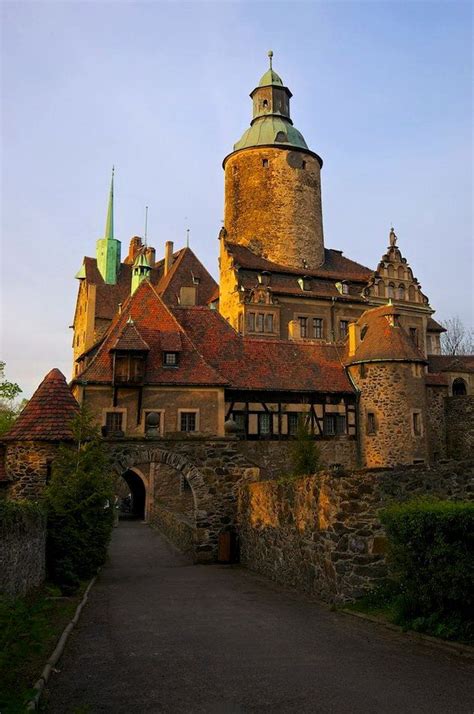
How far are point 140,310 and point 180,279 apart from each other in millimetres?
19859

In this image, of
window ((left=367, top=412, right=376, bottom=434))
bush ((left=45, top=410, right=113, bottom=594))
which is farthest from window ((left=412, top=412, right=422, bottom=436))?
bush ((left=45, top=410, right=113, bottom=594))

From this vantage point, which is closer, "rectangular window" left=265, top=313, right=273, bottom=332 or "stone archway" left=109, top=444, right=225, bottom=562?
"stone archway" left=109, top=444, right=225, bottom=562

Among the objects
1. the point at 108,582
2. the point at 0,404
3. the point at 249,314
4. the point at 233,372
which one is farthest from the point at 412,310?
the point at 0,404

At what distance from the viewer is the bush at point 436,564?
26.4ft

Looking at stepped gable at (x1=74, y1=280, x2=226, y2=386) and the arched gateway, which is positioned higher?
stepped gable at (x1=74, y1=280, x2=226, y2=386)

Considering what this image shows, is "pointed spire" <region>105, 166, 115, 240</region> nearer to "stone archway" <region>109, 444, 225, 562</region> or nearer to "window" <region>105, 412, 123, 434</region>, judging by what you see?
"window" <region>105, 412, 123, 434</region>

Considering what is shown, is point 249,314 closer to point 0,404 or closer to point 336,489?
point 336,489

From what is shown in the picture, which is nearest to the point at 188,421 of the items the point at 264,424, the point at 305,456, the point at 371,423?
the point at 264,424

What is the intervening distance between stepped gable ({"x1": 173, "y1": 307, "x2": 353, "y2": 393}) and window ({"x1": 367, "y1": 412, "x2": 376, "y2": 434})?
5.68 feet

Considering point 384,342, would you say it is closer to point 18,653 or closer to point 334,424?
point 334,424

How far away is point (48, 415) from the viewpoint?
61.4 ft

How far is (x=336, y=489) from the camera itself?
12047 millimetres

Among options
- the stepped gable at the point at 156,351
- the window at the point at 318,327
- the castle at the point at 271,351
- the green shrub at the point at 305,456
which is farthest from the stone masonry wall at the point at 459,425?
the stepped gable at the point at 156,351

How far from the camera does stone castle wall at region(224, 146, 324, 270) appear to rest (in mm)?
47500
